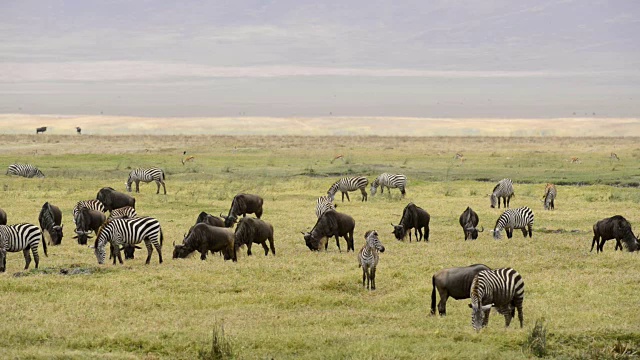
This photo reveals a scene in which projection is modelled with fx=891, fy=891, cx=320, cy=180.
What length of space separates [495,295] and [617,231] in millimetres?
9275

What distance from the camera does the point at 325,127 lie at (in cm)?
15800

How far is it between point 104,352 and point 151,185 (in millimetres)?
33425

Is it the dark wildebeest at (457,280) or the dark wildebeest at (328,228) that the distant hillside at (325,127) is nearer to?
the dark wildebeest at (328,228)

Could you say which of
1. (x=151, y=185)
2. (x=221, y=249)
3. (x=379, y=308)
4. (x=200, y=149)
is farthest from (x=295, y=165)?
(x=379, y=308)

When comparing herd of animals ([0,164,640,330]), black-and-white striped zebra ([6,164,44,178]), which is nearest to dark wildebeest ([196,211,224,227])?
herd of animals ([0,164,640,330])

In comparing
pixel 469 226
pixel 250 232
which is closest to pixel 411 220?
pixel 469 226

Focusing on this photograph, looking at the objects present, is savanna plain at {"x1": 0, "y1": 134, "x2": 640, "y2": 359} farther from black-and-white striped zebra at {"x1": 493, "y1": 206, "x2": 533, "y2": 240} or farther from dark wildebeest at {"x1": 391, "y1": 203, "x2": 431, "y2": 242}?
black-and-white striped zebra at {"x1": 493, "y1": 206, "x2": 533, "y2": 240}

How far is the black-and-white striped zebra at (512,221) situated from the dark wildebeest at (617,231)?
147 inches

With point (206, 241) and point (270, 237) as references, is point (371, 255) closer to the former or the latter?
point (206, 241)

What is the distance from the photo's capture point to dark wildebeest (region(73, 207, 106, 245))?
25.6 metres

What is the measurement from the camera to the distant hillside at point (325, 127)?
14025cm

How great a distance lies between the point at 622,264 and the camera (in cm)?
2194

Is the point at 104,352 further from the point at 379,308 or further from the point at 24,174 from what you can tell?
the point at 24,174

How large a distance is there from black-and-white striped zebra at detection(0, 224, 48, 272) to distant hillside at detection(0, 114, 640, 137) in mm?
117785
